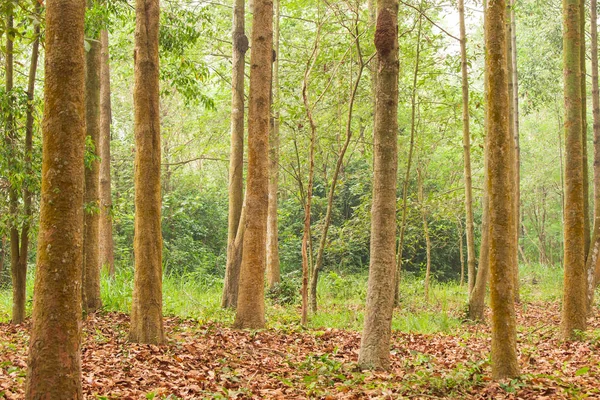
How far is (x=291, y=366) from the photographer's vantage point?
7328 mm

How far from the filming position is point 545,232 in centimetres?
3606

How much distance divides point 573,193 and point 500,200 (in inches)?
120

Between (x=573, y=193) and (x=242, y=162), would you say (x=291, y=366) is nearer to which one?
(x=573, y=193)

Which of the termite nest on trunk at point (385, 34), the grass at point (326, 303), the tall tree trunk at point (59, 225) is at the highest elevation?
the termite nest on trunk at point (385, 34)

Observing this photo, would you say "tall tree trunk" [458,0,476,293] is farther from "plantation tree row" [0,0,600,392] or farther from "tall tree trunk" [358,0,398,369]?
"tall tree trunk" [358,0,398,369]

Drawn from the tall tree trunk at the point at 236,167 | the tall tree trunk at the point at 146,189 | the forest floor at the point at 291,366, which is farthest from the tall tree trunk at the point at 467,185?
the tall tree trunk at the point at 146,189

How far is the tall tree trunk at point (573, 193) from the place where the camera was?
8289 millimetres

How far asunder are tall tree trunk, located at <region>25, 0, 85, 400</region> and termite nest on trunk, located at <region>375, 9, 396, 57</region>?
365 centimetres

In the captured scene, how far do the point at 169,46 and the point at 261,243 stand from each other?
398 cm

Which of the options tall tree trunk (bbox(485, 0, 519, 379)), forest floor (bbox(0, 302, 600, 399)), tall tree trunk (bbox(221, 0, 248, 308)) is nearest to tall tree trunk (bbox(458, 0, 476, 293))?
forest floor (bbox(0, 302, 600, 399))

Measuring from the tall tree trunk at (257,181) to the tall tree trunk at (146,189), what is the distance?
1809mm

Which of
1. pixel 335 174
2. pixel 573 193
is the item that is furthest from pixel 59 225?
pixel 573 193

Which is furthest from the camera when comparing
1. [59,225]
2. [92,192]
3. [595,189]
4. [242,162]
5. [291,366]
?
[595,189]

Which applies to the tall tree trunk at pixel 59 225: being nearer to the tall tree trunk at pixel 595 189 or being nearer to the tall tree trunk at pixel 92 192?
the tall tree trunk at pixel 92 192
